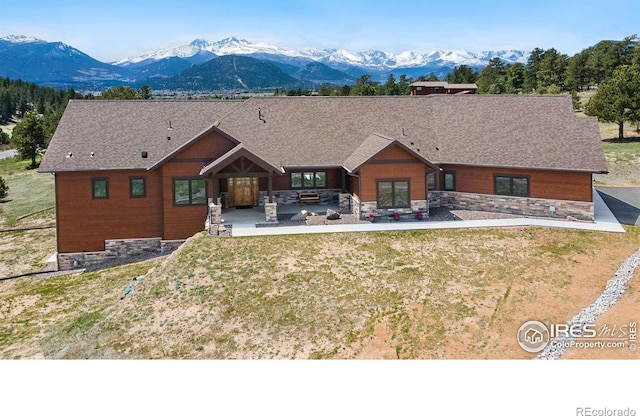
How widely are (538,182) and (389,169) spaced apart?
799 centimetres

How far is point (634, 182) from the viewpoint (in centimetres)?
3100

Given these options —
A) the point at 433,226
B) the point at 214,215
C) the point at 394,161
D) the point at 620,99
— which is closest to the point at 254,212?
the point at 214,215

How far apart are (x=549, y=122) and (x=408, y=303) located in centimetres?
1651

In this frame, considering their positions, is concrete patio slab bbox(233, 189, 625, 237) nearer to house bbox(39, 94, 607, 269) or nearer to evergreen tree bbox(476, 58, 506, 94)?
house bbox(39, 94, 607, 269)

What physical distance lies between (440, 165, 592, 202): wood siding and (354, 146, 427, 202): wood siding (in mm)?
3529

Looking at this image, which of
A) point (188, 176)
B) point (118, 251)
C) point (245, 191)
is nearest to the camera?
point (188, 176)

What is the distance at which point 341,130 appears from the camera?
1048 inches

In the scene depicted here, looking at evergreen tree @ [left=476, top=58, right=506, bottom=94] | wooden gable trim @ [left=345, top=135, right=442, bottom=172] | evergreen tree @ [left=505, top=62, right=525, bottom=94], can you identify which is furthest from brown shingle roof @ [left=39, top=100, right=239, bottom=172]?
evergreen tree @ [left=505, top=62, right=525, bottom=94]

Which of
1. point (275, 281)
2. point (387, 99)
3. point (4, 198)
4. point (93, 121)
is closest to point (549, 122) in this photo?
point (387, 99)

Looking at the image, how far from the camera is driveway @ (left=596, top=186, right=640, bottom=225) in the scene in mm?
22109

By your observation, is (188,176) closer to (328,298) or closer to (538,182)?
(328,298)

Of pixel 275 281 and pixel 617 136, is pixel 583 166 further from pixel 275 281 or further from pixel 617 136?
pixel 617 136

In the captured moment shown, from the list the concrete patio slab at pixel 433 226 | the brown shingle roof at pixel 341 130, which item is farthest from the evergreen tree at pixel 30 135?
the concrete patio slab at pixel 433 226
